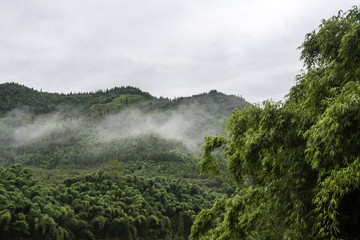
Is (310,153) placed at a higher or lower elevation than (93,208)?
higher

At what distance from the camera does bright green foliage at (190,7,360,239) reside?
599 centimetres

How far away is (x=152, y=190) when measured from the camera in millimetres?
67562

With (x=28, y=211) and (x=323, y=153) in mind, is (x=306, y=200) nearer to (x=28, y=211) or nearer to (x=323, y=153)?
(x=323, y=153)

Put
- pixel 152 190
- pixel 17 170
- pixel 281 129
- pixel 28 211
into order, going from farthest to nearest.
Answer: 1. pixel 152 190
2. pixel 17 170
3. pixel 28 211
4. pixel 281 129

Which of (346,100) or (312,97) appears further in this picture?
(312,97)

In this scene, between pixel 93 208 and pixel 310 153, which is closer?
pixel 310 153

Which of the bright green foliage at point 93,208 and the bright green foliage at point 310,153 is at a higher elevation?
the bright green foliage at point 310,153

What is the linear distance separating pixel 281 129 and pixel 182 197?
65.9 m

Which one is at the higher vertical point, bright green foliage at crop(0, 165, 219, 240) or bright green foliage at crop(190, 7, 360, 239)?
bright green foliage at crop(190, 7, 360, 239)

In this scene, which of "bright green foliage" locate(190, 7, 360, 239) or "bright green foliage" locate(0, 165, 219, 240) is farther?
"bright green foliage" locate(0, 165, 219, 240)

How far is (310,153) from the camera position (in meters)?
6.83

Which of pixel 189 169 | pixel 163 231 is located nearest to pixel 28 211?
→ pixel 163 231

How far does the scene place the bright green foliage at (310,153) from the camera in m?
5.99

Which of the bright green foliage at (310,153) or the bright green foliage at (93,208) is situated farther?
the bright green foliage at (93,208)
